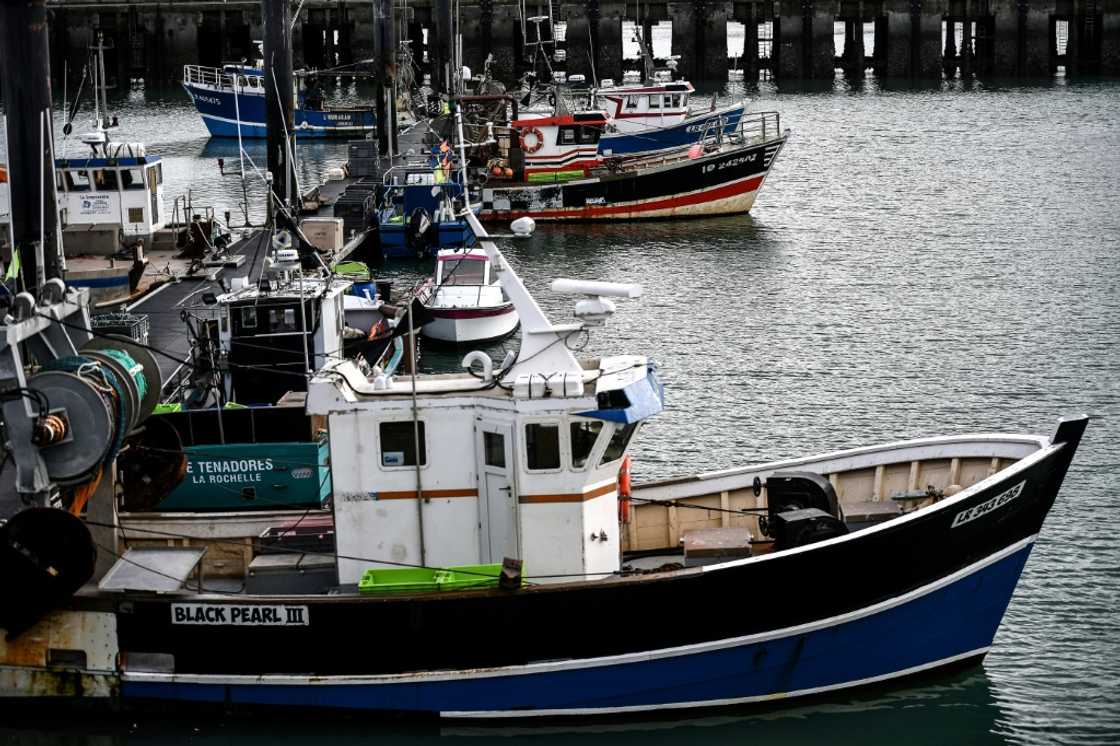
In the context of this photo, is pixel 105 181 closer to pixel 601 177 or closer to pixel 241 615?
pixel 601 177

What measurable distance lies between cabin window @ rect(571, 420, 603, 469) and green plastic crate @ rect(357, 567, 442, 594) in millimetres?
1786

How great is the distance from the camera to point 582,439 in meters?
16.7

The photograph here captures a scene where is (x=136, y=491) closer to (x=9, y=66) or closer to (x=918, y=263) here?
(x=9, y=66)

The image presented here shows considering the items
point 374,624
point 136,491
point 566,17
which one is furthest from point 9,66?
point 566,17

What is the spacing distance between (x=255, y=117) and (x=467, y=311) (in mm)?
44860

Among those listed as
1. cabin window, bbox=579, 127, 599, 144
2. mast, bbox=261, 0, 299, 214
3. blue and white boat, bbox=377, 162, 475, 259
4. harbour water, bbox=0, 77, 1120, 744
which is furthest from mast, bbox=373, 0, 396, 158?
mast, bbox=261, 0, 299, 214

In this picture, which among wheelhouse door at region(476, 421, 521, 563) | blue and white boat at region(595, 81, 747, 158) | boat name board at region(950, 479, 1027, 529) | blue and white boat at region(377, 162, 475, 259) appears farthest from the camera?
blue and white boat at region(595, 81, 747, 158)

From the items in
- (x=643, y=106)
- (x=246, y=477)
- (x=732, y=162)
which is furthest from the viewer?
(x=643, y=106)

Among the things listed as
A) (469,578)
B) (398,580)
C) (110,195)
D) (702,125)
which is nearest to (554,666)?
(469,578)

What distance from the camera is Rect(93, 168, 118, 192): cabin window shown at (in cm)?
4172

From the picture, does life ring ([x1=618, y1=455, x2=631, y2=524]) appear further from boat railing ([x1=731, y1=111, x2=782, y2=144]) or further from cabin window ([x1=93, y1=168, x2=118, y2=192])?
boat railing ([x1=731, y1=111, x2=782, y2=144])

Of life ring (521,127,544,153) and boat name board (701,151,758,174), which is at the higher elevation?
life ring (521,127,544,153)

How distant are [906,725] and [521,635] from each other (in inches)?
169

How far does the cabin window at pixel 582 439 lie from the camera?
16.6 meters
